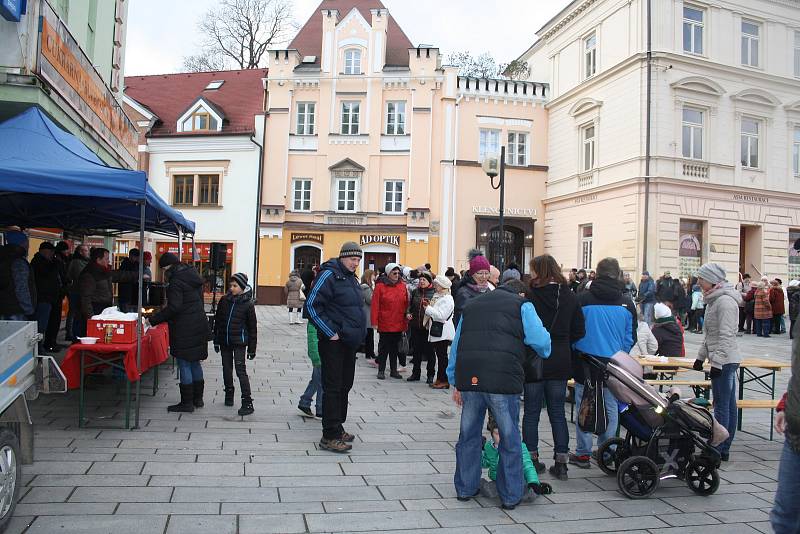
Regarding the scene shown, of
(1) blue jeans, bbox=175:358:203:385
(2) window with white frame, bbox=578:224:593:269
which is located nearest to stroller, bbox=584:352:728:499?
(1) blue jeans, bbox=175:358:203:385

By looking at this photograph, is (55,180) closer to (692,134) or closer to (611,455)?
(611,455)

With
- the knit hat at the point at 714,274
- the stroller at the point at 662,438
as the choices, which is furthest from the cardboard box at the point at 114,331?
the knit hat at the point at 714,274

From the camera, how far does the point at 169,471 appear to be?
523cm

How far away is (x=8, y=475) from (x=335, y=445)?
281 cm

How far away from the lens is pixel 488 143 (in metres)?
29.3

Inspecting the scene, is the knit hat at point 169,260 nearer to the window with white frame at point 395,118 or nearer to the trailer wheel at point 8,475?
the trailer wheel at point 8,475

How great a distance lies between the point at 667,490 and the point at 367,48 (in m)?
27.8

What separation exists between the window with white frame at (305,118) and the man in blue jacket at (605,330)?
25713mm

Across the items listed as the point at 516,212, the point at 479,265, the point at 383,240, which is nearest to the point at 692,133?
the point at 516,212

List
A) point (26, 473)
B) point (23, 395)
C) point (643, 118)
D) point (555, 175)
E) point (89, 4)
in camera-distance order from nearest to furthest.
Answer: point (23, 395) → point (26, 473) → point (89, 4) → point (643, 118) → point (555, 175)

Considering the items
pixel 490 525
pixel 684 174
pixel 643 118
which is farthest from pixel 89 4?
pixel 684 174

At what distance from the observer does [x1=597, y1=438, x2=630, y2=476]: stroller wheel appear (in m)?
5.50

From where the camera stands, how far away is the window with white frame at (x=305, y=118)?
30.0 metres

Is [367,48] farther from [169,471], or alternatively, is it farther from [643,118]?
[169,471]
